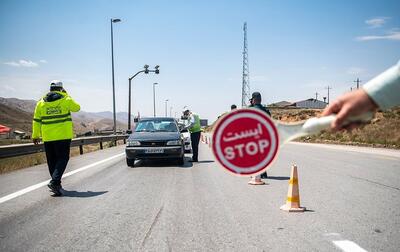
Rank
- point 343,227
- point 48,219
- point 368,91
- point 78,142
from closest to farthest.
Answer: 1. point 368,91
2. point 343,227
3. point 48,219
4. point 78,142

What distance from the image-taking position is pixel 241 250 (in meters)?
4.52

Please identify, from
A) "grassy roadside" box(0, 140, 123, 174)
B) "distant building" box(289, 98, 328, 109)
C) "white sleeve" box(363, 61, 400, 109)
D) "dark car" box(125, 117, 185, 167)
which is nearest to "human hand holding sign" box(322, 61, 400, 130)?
"white sleeve" box(363, 61, 400, 109)

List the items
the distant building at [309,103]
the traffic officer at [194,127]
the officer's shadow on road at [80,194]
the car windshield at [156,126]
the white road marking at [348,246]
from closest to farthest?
the white road marking at [348,246] < the officer's shadow on road at [80,194] < the traffic officer at [194,127] < the car windshield at [156,126] < the distant building at [309,103]

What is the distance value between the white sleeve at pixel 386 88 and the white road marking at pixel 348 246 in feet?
10.6

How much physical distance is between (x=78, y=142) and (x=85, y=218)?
14.4 metres

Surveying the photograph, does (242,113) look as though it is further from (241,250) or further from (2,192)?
(2,192)

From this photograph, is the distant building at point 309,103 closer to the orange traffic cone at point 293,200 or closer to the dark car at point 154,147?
the dark car at point 154,147

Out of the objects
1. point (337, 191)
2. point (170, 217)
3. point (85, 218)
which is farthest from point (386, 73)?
point (337, 191)

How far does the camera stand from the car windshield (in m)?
15.1

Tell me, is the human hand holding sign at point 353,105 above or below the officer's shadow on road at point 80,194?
above

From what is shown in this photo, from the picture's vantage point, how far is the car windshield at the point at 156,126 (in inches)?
594

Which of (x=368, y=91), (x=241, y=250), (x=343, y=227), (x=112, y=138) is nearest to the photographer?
(x=368, y=91)

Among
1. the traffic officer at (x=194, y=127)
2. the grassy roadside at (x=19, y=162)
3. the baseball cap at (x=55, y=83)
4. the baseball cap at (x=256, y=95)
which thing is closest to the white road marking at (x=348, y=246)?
the baseball cap at (x=256, y=95)

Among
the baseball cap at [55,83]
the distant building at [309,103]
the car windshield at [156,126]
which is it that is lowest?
the car windshield at [156,126]
